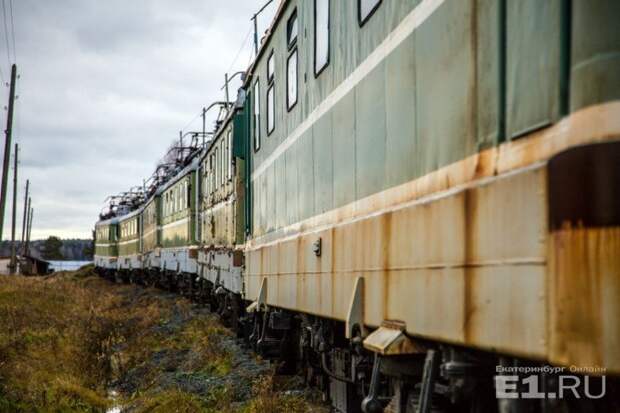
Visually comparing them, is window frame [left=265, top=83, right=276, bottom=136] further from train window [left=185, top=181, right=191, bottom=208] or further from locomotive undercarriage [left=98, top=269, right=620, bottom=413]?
train window [left=185, top=181, right=191, bottom=208]

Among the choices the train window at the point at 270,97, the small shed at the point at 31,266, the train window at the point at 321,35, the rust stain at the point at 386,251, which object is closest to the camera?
the rust stain at the point at 386,251

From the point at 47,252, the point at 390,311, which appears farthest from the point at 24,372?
the point at 47,252

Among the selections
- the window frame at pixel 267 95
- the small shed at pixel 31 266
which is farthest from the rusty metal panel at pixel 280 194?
the small shed at pixel 31 266

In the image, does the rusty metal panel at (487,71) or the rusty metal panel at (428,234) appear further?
the rusty metal panel at (428,234)

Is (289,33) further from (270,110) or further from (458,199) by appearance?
(458,199)

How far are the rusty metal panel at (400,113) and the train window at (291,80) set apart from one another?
9.25 feet

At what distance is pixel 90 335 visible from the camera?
15.8 meters

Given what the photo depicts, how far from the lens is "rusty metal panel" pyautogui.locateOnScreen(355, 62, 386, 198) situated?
4543 millimetres

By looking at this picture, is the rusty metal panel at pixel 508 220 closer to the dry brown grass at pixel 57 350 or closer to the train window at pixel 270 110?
the train window at pixel 270 110

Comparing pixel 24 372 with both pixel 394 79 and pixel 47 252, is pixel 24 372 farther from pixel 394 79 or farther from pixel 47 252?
pixel 47 252

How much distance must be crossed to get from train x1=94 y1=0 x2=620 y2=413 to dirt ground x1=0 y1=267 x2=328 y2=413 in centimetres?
235

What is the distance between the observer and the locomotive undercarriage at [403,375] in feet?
9.68

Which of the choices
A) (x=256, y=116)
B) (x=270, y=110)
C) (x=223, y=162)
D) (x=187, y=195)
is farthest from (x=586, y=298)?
(x=187, y=195)

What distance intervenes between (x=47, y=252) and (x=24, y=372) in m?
104
